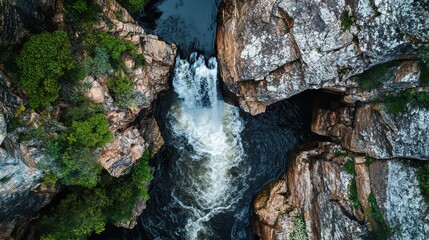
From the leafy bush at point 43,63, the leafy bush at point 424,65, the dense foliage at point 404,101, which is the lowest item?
the leafy bush at point 43,63

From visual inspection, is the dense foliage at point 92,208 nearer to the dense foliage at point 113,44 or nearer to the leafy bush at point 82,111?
the leafy bush at point 82,111

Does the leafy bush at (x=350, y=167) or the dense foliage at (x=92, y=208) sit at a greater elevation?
the leafy bush at (x=350, y=167)

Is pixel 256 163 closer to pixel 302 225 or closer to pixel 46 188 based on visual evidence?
pixel 302 225

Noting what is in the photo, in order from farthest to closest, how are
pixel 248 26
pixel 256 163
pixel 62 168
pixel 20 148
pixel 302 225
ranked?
pixel 256 163
pixel 302 225
pixel 248 26
pixel 62 168
pixel 20 148

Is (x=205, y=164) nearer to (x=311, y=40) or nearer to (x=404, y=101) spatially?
(x=311, y=40)

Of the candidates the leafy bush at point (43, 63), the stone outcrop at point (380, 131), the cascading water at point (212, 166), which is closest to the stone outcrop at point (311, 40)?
the stone outcrop at point (380, 131)

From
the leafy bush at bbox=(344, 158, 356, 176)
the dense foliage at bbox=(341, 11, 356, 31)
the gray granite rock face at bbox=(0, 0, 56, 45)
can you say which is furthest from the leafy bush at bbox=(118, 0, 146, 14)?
the leafy bush at bbox=(344, 158, 356, 176)

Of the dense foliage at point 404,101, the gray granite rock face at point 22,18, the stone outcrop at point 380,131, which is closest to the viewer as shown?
the gray granite rock face at point 22,18

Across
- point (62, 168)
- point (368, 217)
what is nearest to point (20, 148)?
point (62, 168)
